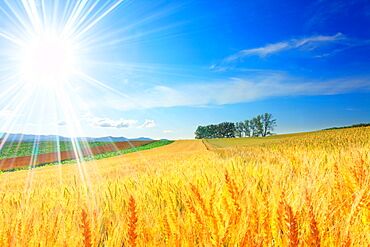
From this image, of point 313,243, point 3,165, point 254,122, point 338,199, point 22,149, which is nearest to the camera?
point 313,243

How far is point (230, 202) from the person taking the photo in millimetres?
1321

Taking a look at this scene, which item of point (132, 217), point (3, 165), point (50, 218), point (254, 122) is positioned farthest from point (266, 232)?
point (254, 122)

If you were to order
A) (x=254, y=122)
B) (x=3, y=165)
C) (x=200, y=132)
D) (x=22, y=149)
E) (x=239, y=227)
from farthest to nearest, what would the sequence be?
(x=200, y=132)
(x=254, y=122)
(x=22, y=149)
(x=3, y=165)
(x=239, y=227)

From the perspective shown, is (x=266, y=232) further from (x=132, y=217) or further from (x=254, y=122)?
(x=254, y=122)

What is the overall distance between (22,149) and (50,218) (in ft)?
190

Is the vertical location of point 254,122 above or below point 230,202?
above

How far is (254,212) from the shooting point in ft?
3.45

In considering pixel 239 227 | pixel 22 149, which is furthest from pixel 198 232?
pixel 22 149

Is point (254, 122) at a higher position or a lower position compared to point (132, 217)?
higher

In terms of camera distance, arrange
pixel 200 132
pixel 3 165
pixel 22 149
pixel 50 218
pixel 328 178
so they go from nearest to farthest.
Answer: pixel 50 218 < pixel 328 178 < pixel 3 165 < pixel 22 149 < pixel 200 132

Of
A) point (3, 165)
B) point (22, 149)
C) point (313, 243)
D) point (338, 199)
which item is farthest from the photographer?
point (22, 149)

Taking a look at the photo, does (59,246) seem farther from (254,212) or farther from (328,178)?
(328,178)

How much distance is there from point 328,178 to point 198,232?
3.47 ft

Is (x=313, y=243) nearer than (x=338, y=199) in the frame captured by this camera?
Yes
